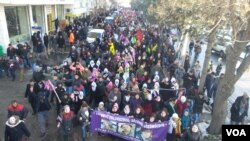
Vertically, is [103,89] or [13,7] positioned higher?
[13,7]

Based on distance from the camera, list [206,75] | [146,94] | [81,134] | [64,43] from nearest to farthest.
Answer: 1. [81,134]
2. [146,94]
3. [206,75]
4. [64,43]

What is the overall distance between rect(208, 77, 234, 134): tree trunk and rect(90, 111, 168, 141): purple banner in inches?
102

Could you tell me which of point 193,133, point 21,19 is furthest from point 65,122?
point 21,19

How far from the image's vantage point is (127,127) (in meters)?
10.0

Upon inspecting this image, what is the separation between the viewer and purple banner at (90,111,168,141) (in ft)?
32.1

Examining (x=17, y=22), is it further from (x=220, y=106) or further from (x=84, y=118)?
(x=220, y=106)

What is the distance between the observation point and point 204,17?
1252 centimetres

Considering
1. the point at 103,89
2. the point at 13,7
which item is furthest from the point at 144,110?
the point at 13,7

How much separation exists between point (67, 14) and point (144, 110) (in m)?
29.8

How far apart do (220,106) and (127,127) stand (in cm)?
361

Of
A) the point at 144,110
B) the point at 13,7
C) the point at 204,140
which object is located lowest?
the point at 204,140

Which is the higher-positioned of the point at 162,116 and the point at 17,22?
the point at 17,22

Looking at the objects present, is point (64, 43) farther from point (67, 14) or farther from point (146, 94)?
point (67, 14)

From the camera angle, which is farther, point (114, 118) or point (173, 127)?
point (114, 118)
